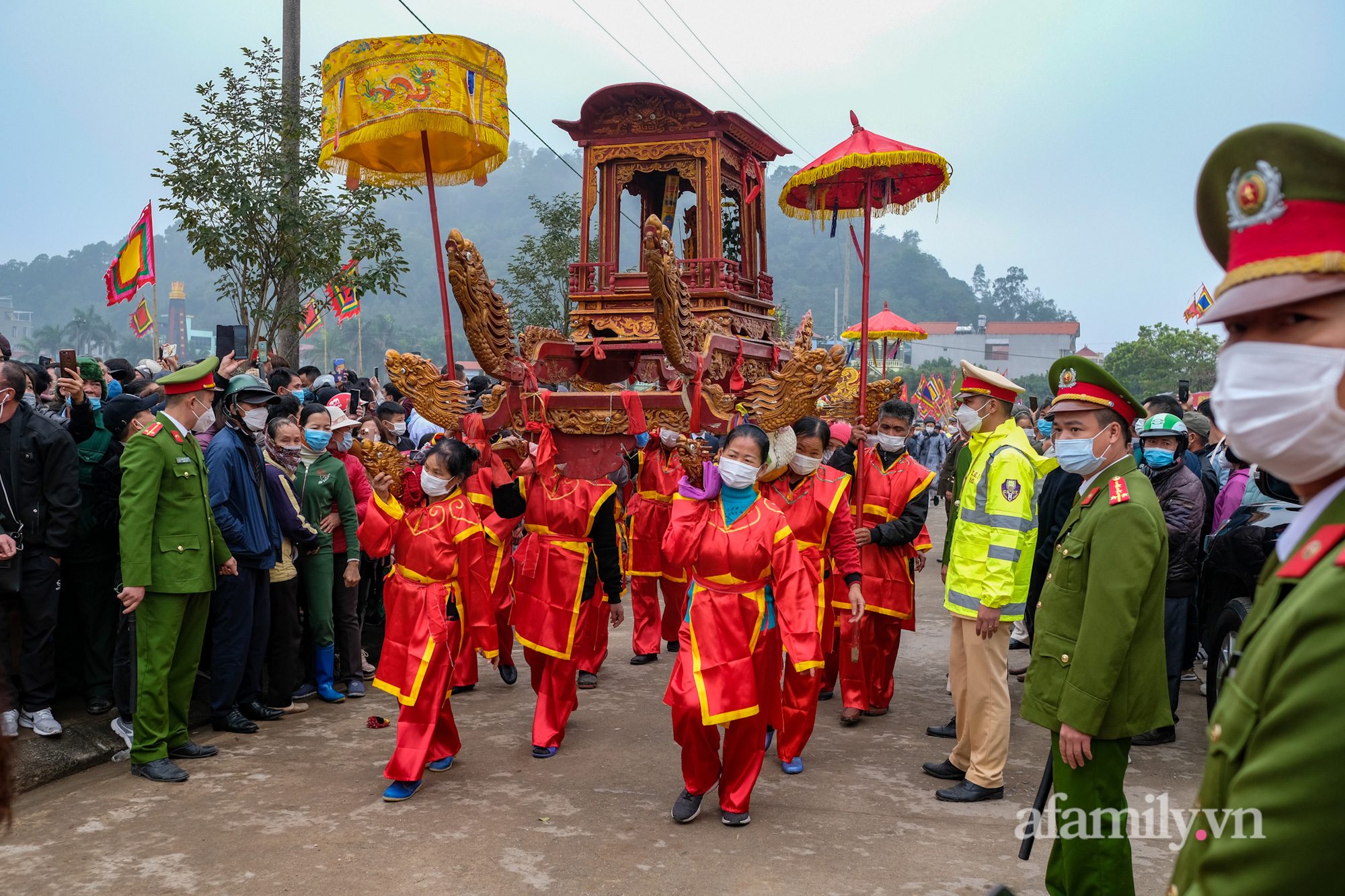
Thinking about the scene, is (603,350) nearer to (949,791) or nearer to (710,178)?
(710,178)

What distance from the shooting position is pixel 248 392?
536 centimetres

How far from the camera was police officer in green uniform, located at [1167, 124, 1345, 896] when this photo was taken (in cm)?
111

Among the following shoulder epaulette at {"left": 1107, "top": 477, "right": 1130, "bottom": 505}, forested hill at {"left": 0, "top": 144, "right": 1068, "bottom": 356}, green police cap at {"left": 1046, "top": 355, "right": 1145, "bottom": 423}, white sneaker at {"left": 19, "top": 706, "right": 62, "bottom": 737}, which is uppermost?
forested hill at {"left": 0, "top": 144, "right": 1068, "bottom": 356}

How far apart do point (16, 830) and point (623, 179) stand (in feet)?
20.8

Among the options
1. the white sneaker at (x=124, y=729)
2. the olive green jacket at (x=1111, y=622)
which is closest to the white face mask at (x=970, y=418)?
the olive green jacket at (x=1111, y=622)

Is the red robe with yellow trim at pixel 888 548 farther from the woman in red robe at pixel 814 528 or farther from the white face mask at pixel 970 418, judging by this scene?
the white face mask at pixel 970 418

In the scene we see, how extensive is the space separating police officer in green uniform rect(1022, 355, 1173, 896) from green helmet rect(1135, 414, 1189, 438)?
2746mm

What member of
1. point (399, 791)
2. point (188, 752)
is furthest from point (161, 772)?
point (399, 791)

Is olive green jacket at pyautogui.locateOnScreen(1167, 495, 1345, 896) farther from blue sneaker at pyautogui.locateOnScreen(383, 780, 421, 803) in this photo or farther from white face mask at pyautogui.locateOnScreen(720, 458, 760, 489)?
blue sneaker at pyautogui.locateOnScreen(383, 780, 421, 803)

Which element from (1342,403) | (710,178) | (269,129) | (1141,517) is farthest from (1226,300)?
(269,129)

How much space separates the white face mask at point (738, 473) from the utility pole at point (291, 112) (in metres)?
7.05

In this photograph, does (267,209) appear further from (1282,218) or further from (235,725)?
(1282,218)

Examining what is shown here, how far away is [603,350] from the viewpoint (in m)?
7.96

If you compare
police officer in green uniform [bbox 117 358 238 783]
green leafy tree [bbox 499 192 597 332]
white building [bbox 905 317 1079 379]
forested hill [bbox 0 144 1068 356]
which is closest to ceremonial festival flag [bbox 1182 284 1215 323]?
green leafy tree [bbox 499 192 597 332]
